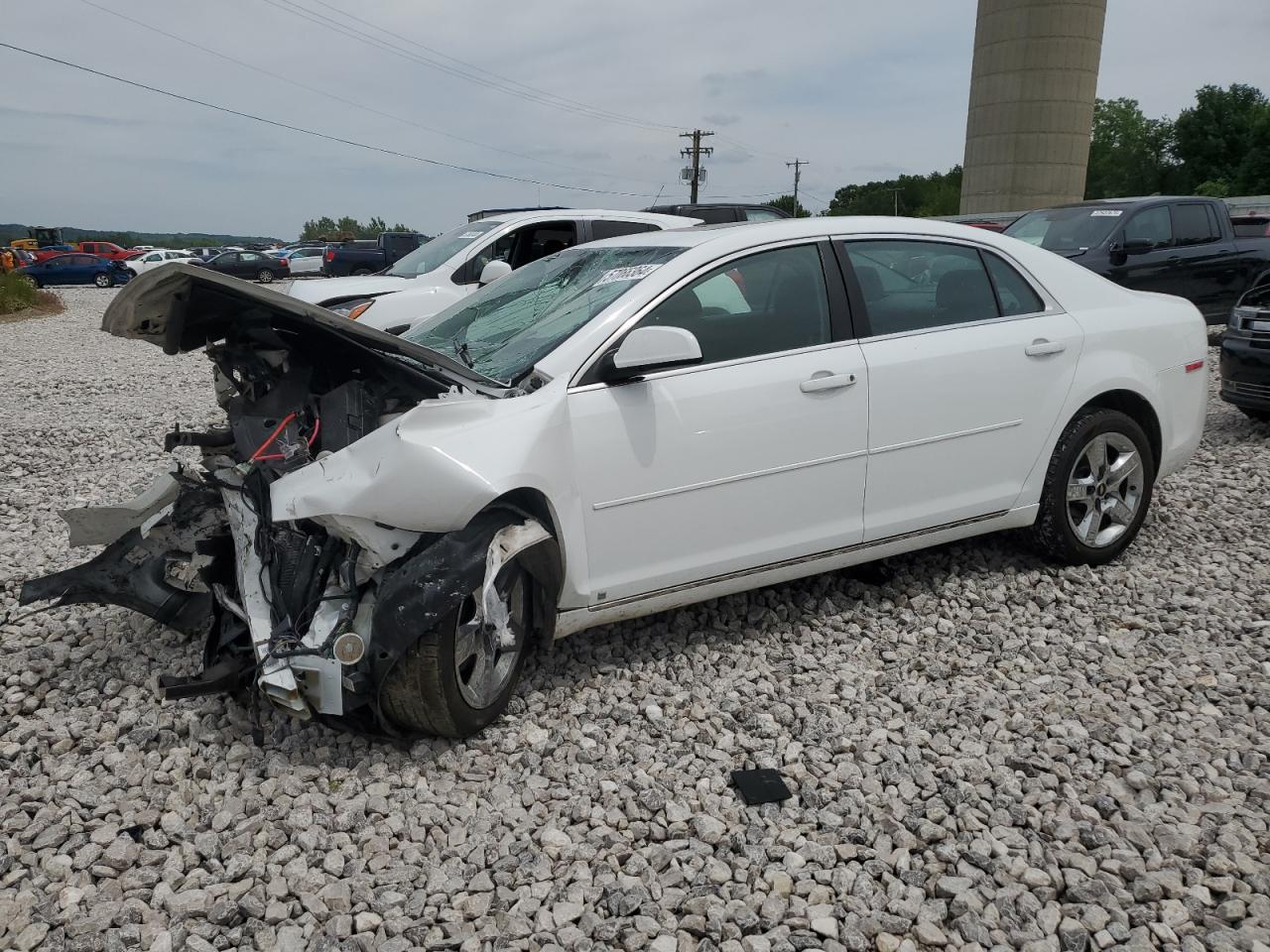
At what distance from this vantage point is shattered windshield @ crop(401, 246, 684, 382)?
3.72m

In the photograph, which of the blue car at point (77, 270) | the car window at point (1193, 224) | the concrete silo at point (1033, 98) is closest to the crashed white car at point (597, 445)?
the car window at point (1193, 224)

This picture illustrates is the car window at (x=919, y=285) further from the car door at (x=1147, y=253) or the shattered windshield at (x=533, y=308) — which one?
the car door at (x=1147, y=253)

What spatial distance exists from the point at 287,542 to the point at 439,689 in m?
0.70

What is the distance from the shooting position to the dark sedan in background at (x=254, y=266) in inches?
1428

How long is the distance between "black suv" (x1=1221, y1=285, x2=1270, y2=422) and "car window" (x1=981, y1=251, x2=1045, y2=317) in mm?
3963

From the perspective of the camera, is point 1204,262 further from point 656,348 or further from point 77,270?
point 77,270

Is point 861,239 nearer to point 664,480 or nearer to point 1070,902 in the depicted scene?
point 664,480

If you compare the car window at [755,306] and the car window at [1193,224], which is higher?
the car window at [1193,224]

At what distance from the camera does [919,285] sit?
4277 mm

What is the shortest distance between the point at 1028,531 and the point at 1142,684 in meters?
1.14

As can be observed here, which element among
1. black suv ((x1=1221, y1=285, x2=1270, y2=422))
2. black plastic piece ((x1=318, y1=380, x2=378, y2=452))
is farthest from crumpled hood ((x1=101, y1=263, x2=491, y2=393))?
black suv ((x1=1221, y1=285, x2=1270, y2=422))

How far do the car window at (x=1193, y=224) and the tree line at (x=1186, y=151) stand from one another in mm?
36872

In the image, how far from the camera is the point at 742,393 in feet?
12.1

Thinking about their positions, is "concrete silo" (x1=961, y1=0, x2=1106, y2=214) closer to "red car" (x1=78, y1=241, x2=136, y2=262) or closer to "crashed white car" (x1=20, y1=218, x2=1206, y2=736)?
"red car" (x1=78, y1=241, x2=136, y2=262)
